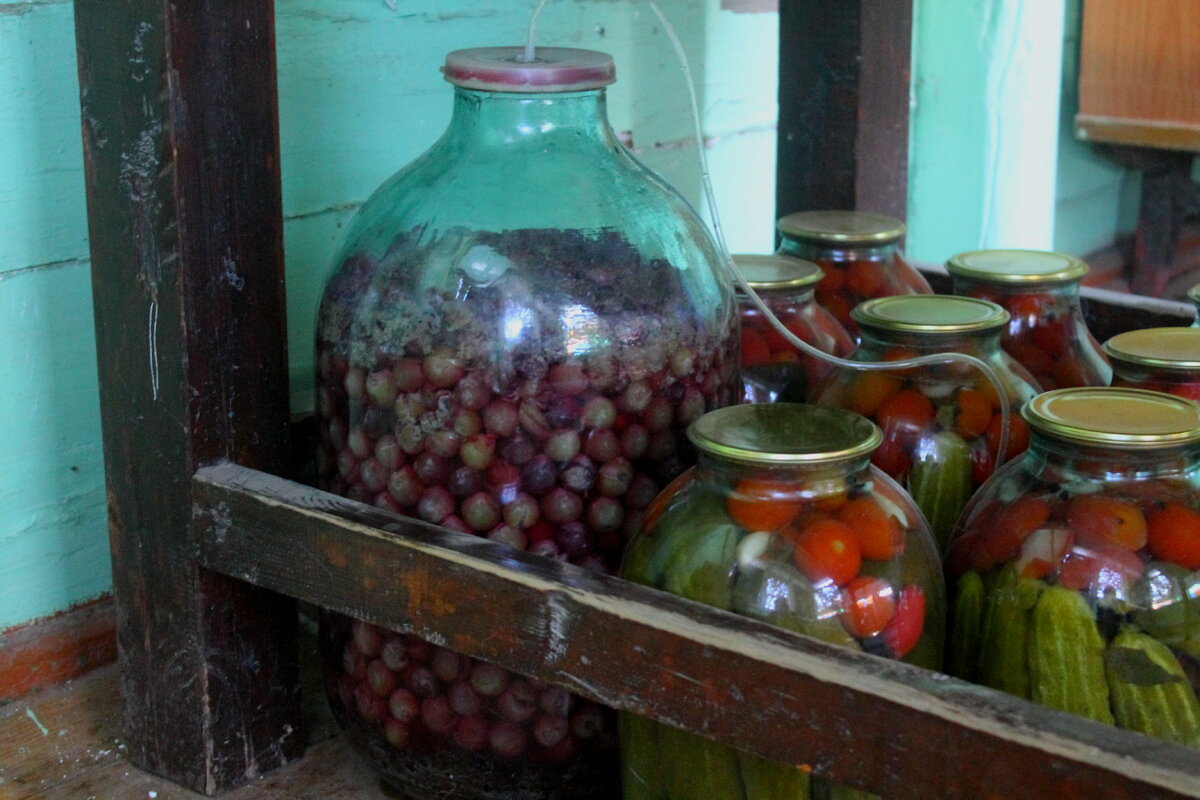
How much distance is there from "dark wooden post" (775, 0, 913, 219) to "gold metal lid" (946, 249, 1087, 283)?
0.69 feet

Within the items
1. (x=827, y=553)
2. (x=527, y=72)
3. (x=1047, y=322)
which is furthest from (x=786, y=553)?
(x=1047, y=322)

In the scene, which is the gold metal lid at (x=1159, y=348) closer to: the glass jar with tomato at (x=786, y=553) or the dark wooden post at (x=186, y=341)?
the glass jar with tomato at (x=786, y=553)

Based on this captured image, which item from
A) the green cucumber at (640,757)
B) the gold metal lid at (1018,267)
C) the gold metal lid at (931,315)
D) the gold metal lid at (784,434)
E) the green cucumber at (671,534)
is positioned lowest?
the green cucumber at (640,757)

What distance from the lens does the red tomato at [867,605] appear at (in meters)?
0.63

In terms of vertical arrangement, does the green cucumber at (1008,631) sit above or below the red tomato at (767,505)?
below

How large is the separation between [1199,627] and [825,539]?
0.17 metres

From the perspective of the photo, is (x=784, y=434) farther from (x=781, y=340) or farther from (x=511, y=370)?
(x=781, y=340)

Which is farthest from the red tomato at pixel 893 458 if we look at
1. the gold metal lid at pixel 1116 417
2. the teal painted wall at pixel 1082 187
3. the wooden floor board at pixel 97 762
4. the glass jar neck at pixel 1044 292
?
the teal painted wall at pixel 1082 187

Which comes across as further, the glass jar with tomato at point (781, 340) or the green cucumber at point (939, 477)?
the glass jar with tomato at point (781, 340)

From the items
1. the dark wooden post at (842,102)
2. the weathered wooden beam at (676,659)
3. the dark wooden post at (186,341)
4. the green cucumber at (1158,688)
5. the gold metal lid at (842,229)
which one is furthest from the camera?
the dark wooden post at (842,102)

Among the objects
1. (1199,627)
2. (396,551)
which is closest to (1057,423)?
(1199,627)

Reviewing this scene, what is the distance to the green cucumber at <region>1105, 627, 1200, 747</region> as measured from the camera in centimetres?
63

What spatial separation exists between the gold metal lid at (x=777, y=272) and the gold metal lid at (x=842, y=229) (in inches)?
1.4

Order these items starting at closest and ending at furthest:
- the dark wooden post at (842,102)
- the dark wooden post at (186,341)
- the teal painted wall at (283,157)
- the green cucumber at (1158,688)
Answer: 1. the green cucumber at (1158,688)
2. the dark wooden post at (186,341)
3. the teal painted wall at (283,157)
4. the dark wooden post at (842,102)
